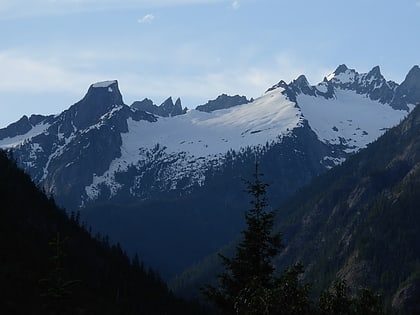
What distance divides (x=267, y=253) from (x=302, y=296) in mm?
15988

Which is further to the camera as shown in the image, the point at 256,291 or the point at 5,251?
the point at 5,251

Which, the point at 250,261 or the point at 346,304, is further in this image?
the point at 250,261

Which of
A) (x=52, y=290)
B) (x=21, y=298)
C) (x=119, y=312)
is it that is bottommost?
(x=119, y=312)

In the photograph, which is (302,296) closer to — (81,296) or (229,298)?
(229,298)

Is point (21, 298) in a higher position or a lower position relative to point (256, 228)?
lower

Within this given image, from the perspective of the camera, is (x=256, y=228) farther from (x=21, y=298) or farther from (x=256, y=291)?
(x=21, y=298)

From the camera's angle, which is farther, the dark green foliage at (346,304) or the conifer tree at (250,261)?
the conifer tree at (250,261)

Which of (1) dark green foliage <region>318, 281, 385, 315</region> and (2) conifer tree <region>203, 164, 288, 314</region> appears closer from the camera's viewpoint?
(1) dark green foliage <region>318, 281, 385, 315</region>

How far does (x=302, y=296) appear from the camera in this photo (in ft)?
101

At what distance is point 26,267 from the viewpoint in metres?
188

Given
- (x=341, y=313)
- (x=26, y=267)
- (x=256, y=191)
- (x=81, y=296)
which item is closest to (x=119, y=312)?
(x=81, y=296)

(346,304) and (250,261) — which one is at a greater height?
(250,261)

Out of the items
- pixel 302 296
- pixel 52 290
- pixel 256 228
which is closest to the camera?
pixel 302 296

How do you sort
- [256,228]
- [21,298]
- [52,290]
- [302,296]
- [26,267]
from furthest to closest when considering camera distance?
→ [26,267], [21,298], [256,228], [52,290], [302,296]
